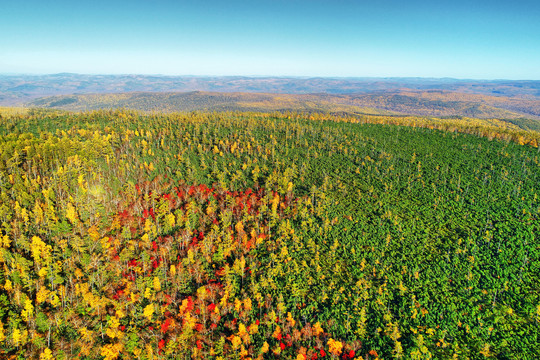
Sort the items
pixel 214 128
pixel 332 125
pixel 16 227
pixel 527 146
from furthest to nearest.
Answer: pixel 332 125 < pixel 214 128 < pixel 527 146 < pixel 16 227

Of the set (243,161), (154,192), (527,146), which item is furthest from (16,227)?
(527,146)

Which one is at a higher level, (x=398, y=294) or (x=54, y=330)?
(x=398, y=294)

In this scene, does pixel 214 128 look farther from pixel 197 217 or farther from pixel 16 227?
pixel 16 227

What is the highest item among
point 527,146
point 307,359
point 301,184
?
point 527,146

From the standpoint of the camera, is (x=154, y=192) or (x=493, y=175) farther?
(x=493, y=175)

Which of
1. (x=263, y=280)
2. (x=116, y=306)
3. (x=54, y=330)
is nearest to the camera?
(x=54, y=330)

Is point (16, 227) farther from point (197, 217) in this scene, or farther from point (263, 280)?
point (263, 280)

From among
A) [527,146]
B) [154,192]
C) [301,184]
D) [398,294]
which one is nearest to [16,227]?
[154,192]
